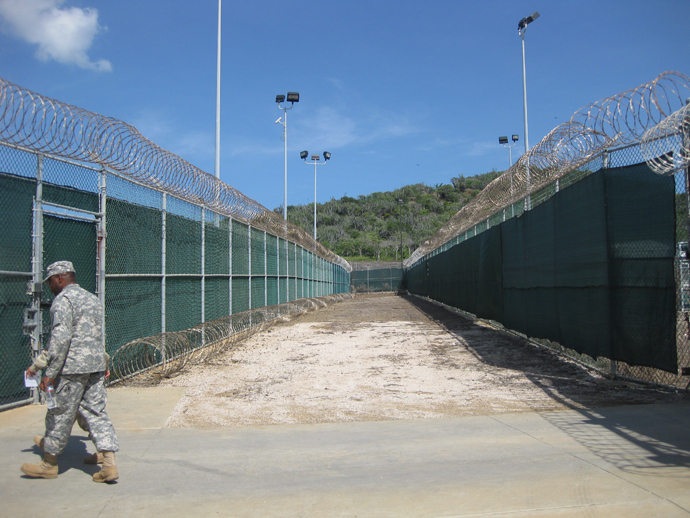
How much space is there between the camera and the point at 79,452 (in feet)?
15.7

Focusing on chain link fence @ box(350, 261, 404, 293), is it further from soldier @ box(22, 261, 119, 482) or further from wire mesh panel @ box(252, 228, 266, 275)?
soldier @ box(22, 261, 119, 482)

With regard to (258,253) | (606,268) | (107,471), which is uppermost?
(258,253)

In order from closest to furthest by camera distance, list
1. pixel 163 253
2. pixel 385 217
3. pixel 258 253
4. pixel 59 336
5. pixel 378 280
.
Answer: pixel 59 336
pixel 163 253
pixel 258 253
pixel 378 280
pixel 385 217

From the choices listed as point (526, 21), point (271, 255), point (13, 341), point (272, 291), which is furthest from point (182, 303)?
point (526, 21)

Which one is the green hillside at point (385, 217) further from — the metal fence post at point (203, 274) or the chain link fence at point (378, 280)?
the metal fence post at point (203, 274)

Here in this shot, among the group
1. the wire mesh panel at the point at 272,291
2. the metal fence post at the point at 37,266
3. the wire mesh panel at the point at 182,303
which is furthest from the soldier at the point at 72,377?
the wire mesh panel at the point at 272,291

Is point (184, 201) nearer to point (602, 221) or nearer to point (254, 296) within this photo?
point (254, 296)

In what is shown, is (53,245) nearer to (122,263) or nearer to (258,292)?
(122,263)

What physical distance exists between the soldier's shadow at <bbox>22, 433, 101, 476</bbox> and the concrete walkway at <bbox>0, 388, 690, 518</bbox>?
0.8 inches

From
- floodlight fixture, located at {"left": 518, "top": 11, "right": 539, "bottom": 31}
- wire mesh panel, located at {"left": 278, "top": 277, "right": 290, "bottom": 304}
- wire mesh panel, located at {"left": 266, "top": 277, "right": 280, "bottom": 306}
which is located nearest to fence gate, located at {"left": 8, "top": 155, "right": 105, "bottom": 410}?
wire mesh panel, located at {"left": 266, "top": 277, "right": 280, "bottom": 306}

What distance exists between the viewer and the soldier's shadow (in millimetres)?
4359

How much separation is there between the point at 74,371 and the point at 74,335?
0.25m

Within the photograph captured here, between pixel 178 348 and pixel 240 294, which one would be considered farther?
pixel 240 294

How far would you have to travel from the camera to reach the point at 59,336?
13.1ft
